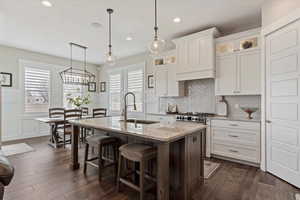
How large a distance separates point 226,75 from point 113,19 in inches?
105

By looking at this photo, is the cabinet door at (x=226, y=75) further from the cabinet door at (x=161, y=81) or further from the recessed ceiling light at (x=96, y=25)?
the recessed ceiling light at (x=96, y=25)

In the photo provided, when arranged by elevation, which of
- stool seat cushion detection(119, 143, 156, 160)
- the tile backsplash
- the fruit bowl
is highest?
the tile backsplash

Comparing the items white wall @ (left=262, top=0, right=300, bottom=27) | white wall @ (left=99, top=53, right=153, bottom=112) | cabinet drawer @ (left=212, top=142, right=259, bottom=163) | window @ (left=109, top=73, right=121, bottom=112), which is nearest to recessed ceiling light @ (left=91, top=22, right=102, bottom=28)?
white wall @ (left=99, top=53, right=153, bottom=112)

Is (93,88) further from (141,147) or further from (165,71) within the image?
(141,147)

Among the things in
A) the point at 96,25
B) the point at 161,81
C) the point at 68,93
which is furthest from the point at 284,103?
the point at 68,93

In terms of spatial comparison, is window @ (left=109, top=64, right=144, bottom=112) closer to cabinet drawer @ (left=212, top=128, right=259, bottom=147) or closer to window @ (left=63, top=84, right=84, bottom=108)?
window @ (left=63, top=84, right=84, bottom=108)

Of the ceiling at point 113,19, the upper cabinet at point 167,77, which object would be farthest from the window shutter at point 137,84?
the ceiling at point 113,19

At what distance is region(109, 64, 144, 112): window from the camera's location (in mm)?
5707

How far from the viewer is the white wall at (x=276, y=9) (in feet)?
8.25

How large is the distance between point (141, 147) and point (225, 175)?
1.68m

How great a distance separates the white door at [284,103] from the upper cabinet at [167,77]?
6.58 feet

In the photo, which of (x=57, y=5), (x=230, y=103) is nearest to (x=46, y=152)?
(x=57, y=5)

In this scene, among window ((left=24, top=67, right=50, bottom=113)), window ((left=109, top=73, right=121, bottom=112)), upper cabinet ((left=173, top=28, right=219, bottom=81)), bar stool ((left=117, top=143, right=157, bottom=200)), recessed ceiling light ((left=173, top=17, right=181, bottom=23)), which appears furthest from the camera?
window ((left=109, top=73, right=121, bottom=112))

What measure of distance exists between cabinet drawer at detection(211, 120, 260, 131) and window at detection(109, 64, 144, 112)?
2.78 m
